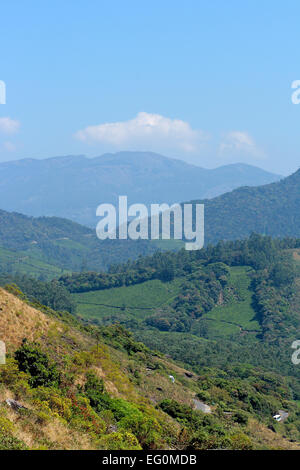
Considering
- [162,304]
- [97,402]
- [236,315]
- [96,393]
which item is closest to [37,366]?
[97,402]

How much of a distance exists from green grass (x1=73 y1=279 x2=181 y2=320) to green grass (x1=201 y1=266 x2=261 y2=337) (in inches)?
584

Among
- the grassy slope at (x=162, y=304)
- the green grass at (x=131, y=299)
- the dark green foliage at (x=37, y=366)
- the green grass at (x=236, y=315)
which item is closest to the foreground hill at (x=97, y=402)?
the dark green foliage at (x=37, y=366)

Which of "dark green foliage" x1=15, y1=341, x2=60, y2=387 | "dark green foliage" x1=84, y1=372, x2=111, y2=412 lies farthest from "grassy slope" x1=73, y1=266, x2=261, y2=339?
"dark green foliage" x1=15, y1=341, x2=60, y2=387

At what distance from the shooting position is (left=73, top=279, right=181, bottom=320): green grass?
129m

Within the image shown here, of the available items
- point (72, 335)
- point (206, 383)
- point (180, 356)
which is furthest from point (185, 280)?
point (72, 335)

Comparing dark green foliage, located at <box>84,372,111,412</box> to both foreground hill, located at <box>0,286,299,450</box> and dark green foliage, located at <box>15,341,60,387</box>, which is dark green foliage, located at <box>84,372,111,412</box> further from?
dark green foliage, located at <box>15,341,60,387</box>

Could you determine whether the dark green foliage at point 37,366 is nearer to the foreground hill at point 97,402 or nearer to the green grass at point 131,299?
the foreground hill at point 97,402

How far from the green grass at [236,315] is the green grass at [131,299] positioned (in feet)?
48.7

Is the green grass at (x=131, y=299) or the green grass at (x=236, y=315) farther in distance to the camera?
the green grass at (x=131, y=299)

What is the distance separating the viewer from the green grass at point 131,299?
12938cm

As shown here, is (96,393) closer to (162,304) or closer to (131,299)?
(162,304)

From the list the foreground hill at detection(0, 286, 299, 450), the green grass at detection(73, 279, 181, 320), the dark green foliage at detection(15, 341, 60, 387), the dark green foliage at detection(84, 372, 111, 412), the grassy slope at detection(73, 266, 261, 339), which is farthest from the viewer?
the green grass at detection(73, 279, 181, 320)
